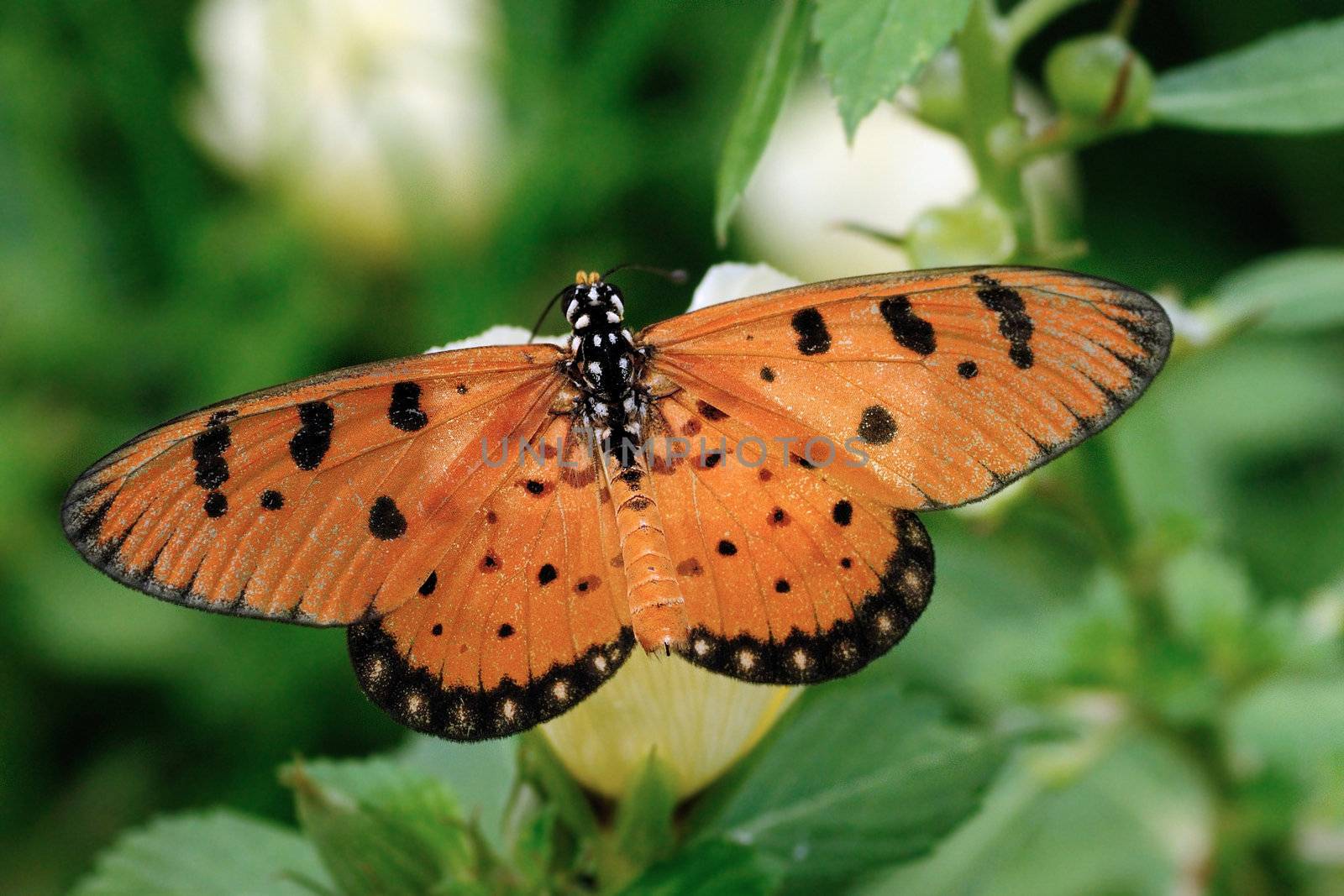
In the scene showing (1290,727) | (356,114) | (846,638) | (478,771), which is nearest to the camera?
(846,638)

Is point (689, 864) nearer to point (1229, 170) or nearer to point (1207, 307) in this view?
point (1207, 307)

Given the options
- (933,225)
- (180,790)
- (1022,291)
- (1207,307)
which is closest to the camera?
(1022,291)

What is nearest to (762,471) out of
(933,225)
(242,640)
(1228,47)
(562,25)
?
(933,225)

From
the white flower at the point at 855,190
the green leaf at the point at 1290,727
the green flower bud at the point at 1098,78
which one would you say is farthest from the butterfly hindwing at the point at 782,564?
the white flower at the point at 855,190

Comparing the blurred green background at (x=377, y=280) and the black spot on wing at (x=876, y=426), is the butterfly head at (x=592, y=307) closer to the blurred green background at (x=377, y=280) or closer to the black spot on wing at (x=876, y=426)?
the black spot on wing at (x=876, y=426)

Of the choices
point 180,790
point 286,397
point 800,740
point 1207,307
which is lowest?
point 800,740

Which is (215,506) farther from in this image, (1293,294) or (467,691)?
(1293,294)

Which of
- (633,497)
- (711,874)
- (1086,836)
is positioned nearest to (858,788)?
(711,874)
